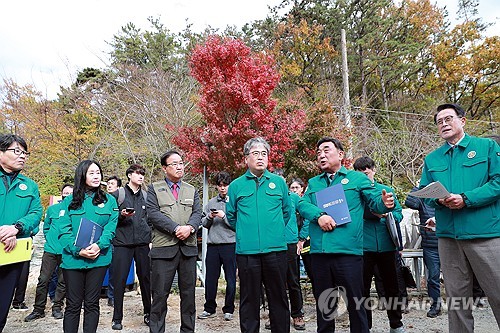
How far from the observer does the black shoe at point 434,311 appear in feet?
15.3

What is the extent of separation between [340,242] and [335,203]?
0.34 metres

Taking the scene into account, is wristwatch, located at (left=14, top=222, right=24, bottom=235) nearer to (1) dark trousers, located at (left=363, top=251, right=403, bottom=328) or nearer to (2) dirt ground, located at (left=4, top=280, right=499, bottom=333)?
(2) dirt ground, located at (left=4, top=280, right=499, bottom=333)

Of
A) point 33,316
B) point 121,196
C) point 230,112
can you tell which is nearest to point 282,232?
point 121,196

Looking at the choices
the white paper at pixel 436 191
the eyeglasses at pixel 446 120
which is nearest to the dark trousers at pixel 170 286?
the white paper at pixel 436 191

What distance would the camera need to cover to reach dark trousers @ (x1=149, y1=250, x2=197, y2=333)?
3.73 meters

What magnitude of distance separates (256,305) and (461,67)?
18.3m

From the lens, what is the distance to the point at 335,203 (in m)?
3.20

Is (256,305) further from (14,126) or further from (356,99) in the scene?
(356,99)

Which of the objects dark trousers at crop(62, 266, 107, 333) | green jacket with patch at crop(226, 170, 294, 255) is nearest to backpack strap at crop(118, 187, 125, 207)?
dark trousers at crop(62, 266, 107, 333)

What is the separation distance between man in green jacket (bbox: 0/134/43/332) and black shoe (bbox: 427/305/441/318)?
4688 millimetres

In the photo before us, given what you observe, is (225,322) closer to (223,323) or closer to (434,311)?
(223,323)

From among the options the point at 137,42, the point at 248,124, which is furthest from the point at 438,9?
the point at 248,124

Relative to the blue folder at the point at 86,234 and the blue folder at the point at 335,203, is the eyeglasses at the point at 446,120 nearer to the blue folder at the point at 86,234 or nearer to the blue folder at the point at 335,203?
the blue folder at the point at 335,203

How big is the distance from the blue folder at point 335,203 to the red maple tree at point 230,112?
378cm
